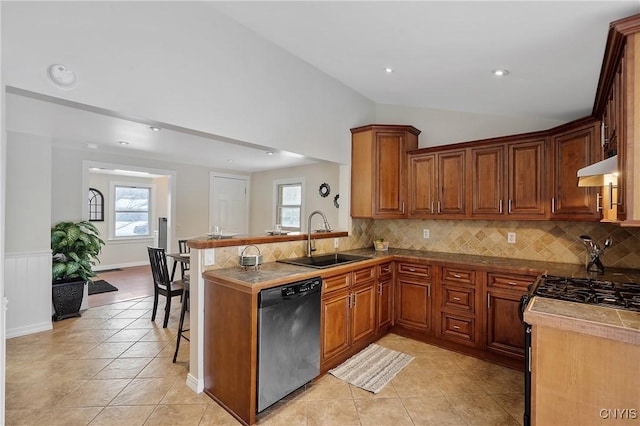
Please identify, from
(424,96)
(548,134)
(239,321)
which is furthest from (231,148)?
(548,134)

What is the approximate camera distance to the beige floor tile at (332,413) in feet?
6.68

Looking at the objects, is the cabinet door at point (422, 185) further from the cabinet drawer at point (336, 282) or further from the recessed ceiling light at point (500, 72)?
the cabinet drawer at point (336, 282)

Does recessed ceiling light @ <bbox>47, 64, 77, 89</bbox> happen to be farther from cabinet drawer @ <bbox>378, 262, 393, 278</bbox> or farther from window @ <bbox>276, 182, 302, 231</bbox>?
window @ <bbox>276, 182, 302, 231</bbox>

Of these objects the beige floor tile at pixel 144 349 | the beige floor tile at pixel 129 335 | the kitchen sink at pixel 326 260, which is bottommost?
the beige floor tile at pixel 144 349

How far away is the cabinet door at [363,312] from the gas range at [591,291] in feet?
4.68

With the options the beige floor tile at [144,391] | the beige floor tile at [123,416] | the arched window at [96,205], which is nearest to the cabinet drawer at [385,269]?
the beige floor tile at [144,391]

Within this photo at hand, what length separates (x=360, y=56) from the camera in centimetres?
285

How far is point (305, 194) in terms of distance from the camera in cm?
588

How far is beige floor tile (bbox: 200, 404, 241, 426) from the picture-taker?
2.01m

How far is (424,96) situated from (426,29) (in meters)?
1.39

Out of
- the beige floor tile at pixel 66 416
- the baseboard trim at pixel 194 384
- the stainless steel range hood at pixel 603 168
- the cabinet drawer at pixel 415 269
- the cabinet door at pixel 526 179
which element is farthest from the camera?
the cabinet drawer at pixel 415 269

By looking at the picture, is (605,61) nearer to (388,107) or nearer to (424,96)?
(424,96)

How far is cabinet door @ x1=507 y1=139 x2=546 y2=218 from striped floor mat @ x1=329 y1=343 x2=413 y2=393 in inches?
71.8

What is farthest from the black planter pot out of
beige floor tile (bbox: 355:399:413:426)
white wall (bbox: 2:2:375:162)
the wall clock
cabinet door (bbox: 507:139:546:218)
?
cabinet door (bbox: 507:139:546:218)
